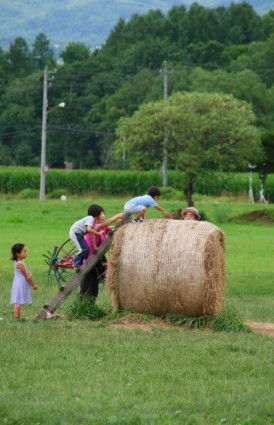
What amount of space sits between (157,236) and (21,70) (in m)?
113

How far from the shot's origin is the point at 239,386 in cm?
1134

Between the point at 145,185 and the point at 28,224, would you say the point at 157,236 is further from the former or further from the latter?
the point at 145,185

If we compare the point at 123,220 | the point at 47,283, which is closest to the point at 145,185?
the point at 47,283

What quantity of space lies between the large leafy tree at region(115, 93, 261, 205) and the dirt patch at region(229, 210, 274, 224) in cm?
207

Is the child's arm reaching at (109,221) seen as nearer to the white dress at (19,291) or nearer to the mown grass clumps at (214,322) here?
the white dress at (19,291)

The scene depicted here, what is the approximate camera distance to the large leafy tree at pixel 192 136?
165 feet

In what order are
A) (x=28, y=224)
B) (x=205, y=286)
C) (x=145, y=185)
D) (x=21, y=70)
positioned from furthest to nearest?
(x=21, y=70) → (x=145, y=185) → (x=28, y=224) → (x=205, y=286)

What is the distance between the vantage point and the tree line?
9625cm

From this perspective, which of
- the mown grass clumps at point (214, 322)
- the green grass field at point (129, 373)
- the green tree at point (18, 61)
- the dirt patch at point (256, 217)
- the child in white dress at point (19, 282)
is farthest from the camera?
the green tree at point (18, 61)

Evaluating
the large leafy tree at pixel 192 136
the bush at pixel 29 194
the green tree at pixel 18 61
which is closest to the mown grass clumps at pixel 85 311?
the large leafy tree at pixel 192 136

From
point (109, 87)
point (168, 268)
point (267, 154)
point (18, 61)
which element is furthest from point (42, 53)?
point (168, 268)

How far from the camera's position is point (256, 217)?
49531 mm

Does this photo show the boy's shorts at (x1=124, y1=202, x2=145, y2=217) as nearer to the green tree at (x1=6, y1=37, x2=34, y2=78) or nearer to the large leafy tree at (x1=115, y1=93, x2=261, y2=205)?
the large leafy tree at (x1=115, y1=93, x2=261, y2=205)

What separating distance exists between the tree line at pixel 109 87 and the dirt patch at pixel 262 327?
239 ft
